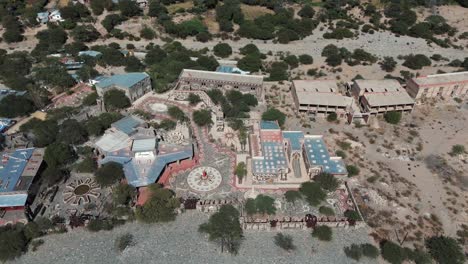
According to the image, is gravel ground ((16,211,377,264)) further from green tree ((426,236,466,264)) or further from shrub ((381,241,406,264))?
green tree ((426,236,466,264))

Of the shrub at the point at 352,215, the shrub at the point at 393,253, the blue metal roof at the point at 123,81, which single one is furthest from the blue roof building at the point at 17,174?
the shrub at the point at 393,253

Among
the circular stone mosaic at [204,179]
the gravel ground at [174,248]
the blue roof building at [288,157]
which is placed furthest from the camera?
the blue roof building at [288,157]

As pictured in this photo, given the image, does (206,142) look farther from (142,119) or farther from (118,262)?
(118,262)

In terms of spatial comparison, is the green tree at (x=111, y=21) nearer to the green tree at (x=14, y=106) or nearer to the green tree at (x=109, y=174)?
the green tree at (x=14, y=106)

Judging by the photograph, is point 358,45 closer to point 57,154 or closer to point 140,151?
point 140,151

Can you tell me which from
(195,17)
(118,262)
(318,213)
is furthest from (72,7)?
(318,213)

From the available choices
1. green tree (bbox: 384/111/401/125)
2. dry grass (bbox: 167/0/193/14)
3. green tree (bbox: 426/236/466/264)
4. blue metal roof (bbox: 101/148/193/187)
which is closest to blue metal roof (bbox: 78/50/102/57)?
dry grass (bbox: 167/0/193/14)

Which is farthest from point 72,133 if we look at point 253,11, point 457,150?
point 253,11
